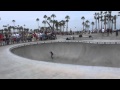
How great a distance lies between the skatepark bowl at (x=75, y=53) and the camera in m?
23.0

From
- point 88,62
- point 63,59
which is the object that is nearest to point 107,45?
point 88,62

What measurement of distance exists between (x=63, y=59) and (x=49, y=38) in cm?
868

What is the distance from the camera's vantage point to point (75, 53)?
26.8m

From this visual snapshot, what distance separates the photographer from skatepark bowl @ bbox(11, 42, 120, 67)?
75.5ft

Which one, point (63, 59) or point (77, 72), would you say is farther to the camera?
point (63, 59)
